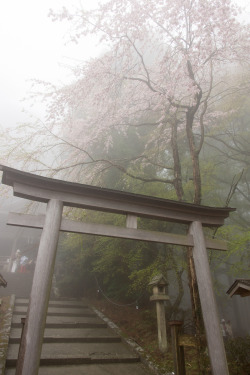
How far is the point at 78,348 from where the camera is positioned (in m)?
7.57

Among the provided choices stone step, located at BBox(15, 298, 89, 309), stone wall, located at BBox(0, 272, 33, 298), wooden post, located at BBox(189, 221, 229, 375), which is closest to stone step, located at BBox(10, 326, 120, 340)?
stone step, located at BBox(15, 298, 89, 309)

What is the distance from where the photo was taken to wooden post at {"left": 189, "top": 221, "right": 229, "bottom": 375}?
13.7 feet

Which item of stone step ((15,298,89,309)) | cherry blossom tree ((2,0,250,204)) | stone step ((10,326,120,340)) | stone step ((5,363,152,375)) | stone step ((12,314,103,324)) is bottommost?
stone step ((5,363,152,375))

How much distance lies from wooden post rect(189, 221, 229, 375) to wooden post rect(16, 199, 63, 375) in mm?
2743

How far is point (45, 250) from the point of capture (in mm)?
4105

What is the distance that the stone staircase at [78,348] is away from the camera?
6.37 meters

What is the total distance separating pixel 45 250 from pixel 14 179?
135cm

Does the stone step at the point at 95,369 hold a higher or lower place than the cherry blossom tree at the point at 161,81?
lower

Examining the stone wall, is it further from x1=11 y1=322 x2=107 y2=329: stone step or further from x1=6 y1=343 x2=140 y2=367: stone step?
x1=6 y1=343 x2=140 y2=367: stone step

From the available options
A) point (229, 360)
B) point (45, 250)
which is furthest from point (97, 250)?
point (45, 250)

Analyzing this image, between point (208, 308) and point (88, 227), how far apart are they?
261 cm

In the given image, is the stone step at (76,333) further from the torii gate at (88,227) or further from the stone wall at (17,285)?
the stone wall at (17,285)

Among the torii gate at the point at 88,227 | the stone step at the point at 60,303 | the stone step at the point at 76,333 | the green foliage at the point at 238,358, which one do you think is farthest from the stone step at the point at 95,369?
the stone step at the point at 60,303

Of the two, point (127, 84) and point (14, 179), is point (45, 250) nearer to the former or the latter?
point (14, 179)
